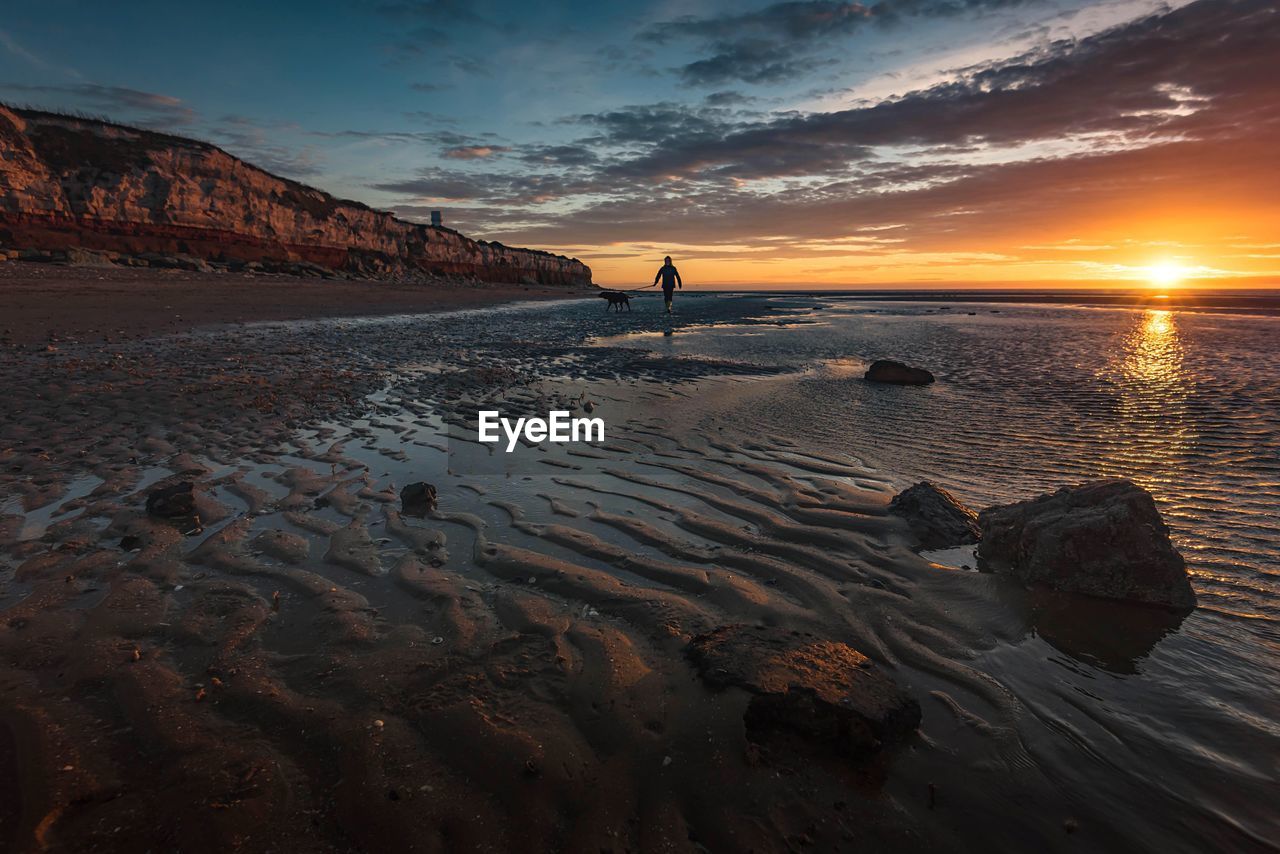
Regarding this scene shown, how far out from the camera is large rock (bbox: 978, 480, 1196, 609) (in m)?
4.01

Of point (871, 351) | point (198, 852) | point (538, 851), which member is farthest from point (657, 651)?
point (871, 351)

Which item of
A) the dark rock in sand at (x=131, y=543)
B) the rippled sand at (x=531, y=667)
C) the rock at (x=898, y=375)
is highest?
the rock at (x=898, y=375)

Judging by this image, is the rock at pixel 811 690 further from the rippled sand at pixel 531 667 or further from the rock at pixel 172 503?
the rock at pixel 172 503

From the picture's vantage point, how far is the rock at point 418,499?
5410 millimetres

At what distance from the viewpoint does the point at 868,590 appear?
4.19 meters

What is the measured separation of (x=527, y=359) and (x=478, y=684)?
44.4 ft

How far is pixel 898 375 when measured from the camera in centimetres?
1332

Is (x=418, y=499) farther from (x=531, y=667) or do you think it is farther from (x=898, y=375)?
(x=898, y=375)

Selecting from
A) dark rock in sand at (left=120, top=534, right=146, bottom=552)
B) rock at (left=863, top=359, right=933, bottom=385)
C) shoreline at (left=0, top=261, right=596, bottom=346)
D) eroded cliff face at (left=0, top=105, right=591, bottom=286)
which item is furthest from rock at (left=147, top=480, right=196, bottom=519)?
eroded cliff face at (left=0, top=105, right=591, bottom=286)

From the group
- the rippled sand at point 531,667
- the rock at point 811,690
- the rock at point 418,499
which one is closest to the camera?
the rippled sand at point 531,667

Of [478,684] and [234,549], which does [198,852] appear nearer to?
[478,684]

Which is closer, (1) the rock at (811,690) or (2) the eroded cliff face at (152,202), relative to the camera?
(1) the rock at (811,690)
